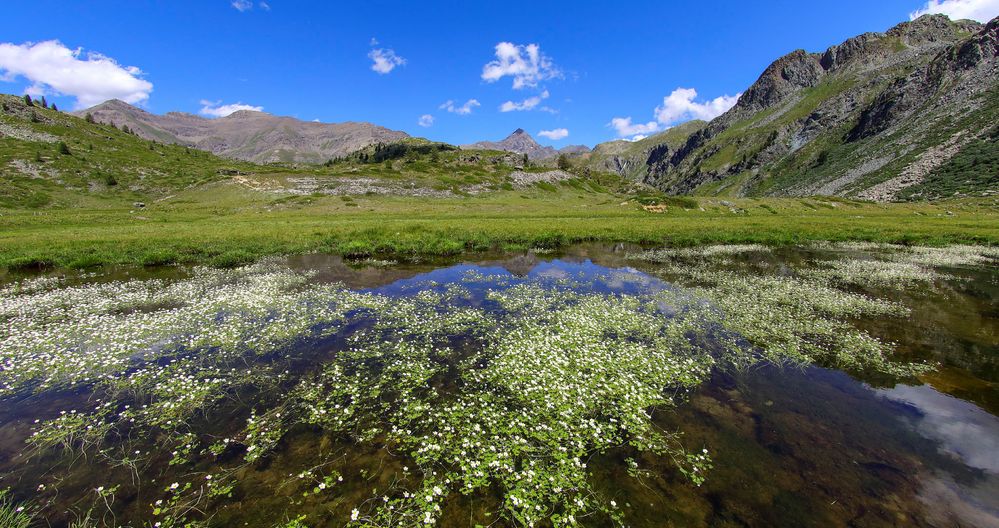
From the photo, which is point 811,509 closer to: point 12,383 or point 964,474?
point 964,474

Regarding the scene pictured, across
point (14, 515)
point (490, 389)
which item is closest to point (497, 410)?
point (490, 389)

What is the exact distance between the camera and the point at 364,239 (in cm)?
4156

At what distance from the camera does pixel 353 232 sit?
44.6 metres

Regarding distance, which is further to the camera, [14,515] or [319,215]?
[319,215]

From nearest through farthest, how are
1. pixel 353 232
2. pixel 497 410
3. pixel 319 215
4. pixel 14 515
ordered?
pixel 14 515, pixel 497 410, pixel 353 232, pixel 319 215

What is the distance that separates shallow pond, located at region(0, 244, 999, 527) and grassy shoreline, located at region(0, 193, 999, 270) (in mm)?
14309

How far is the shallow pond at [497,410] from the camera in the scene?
770 cm

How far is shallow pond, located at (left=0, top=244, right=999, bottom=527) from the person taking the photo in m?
7.70

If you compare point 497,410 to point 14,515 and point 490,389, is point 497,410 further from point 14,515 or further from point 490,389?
point 14,515

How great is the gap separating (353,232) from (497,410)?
3901 centimetres

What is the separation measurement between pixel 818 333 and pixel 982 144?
170 m

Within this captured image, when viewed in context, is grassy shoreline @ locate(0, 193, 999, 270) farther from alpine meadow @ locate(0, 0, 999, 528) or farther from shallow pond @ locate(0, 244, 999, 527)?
shallow pond @ locate(0, 244, 999, 527)

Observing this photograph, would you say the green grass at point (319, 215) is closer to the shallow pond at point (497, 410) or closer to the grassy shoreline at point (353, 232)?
the grassy shoreline at point (353, 232)

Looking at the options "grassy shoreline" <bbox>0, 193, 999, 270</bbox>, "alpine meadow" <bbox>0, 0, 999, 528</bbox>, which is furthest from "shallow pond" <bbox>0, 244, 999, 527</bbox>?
"grassy shoreline" <bbox>0, 193, 999, 270</bbox>
